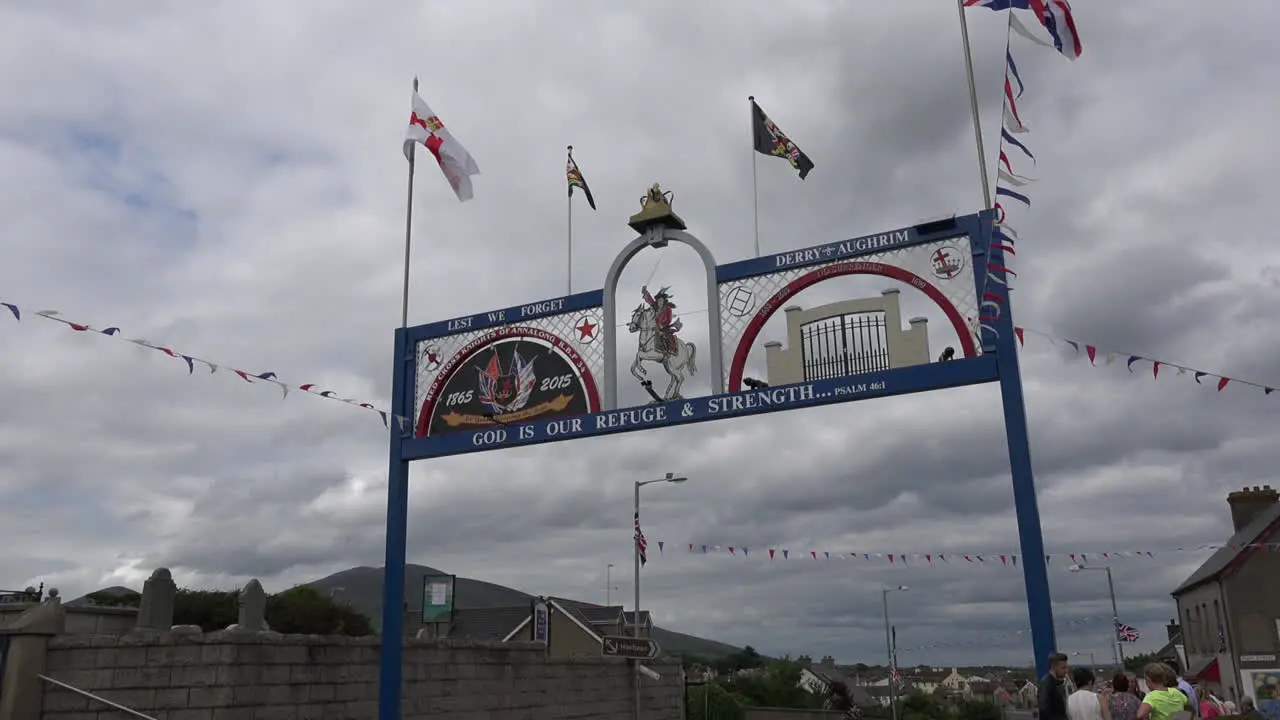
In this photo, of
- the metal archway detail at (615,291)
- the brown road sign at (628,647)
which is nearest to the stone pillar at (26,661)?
the metal archway detail at (615,291)

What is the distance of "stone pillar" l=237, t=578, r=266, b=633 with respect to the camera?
13656 millimetres

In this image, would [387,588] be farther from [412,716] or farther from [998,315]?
[998,315]

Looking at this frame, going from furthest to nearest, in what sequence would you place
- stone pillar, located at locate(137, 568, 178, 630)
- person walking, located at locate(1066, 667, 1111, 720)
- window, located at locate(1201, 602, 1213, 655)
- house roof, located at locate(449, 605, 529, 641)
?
house roof, located at locate(449, 605, 529, 641) < window, located at locate(1201, 602, 1213, 655) < stone pillar, located at locate(137, 568, 178, 630) < person walking, located at locate(1066, 667, 1111, 720)

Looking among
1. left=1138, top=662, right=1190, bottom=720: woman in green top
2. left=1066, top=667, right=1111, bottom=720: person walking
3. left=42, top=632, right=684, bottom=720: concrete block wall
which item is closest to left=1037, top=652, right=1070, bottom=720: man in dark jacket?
left=1066, top=667, right=1111, bottom=720: person walking

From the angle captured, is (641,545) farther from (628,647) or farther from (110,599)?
(110,599)

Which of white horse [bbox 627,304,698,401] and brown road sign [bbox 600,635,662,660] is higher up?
white horse [bbox 627,304,698,401]

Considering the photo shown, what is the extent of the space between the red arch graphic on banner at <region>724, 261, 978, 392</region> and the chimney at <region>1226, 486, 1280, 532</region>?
3383 cm

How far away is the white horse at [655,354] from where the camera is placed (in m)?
13.3

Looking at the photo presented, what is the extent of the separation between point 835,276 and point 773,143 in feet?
8.52

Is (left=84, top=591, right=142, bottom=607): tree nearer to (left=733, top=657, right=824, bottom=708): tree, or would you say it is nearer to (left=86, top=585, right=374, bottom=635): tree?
(left=86, top=585, right=374, bottom=635): tree

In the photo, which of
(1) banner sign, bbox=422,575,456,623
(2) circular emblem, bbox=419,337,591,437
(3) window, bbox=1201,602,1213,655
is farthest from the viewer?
(3) window, bbox=1201,602,1213,655

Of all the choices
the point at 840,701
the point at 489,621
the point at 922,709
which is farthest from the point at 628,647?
the point at 922,709

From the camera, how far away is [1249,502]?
128 feet

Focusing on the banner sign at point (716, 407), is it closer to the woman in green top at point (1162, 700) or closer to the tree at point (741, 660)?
the woman in green top at point (1162, 700)
